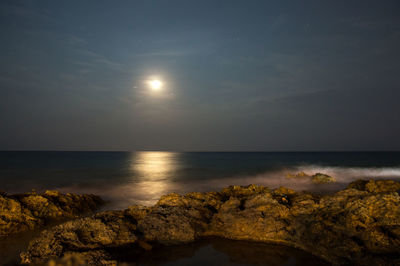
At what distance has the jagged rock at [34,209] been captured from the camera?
6.10m

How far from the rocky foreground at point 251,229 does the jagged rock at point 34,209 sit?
86.5 inches

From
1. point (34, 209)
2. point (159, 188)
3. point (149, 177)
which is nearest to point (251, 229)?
point (34, 209)

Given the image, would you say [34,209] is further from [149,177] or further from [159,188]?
[149,177]

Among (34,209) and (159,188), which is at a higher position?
(34,209)

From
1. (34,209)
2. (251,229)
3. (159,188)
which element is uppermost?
(251,229)

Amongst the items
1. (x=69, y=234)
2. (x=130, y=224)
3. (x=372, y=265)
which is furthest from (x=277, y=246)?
(x=69, y=234)

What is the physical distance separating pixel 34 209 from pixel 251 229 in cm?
635

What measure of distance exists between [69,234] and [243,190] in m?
6.06

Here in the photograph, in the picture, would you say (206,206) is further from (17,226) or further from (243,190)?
(17,226)

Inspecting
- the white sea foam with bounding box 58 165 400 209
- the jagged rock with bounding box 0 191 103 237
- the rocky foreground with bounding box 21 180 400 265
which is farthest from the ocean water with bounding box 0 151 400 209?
the rocky foreground with bounding box 21 180 400 265

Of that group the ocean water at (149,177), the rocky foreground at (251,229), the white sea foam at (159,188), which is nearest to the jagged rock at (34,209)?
the white sea foam at (159,188)

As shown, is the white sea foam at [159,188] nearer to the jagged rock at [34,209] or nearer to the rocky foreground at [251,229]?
the jagged rock at [34,209]

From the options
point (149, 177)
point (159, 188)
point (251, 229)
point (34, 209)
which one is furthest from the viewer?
point (149, 177)

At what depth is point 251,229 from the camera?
5.16 m
